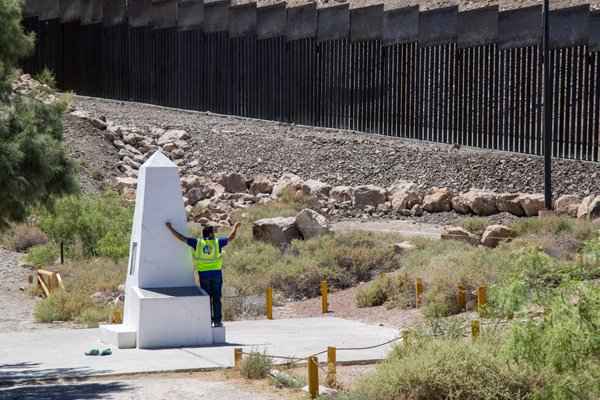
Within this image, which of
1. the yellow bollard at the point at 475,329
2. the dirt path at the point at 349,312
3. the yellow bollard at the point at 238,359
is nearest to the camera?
the yellow bollard at the point at 475,329

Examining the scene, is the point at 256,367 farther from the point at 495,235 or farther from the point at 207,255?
the point at 495,235

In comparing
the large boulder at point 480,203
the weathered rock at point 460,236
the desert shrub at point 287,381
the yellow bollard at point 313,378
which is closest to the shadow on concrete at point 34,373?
the desert shrub at point 287,381

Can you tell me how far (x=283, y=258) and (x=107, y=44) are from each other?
2456 centimetres

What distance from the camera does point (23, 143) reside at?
16.8 meters

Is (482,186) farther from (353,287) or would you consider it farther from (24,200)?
(24,200)

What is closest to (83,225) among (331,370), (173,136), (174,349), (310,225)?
(310,225)

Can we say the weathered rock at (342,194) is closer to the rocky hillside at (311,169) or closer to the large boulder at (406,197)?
the rocky hillside at (311,169)

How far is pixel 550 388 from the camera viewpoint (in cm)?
1384

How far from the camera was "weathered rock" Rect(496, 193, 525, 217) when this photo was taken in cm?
3472

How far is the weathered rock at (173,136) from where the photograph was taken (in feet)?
144

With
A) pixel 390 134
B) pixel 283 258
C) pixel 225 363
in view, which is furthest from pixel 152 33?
pixel 225 363

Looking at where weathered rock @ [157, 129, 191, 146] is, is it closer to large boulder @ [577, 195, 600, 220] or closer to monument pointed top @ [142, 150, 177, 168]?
large boulder @ [577, 195, 600, 220]

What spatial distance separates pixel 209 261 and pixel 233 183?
19.7 meters

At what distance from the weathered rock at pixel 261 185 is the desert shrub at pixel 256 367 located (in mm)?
22233
